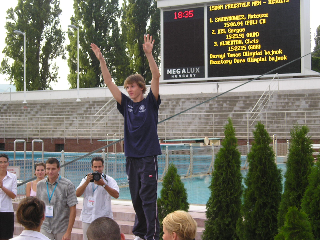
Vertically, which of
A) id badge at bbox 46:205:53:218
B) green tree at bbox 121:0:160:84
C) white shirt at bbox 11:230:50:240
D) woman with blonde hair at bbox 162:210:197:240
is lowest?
id badge at bbox 46:205:53:218

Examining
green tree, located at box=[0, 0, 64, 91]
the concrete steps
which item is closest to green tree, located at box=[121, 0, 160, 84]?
green tree, located at box=[0, 0, 64, 91]

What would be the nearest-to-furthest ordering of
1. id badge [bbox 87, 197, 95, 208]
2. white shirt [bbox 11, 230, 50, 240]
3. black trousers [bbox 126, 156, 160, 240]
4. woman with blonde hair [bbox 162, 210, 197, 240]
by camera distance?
woman with blonde hair [bbox 162, 210, 197, 240]
white shirt [bbox 11, 230, 50, 240]
black trousers [bbox 126, 156, 160, 240]
id badge [bbox 87, 197, 95, 208]

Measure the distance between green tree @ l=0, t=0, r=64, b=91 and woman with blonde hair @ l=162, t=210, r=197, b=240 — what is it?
33.7m

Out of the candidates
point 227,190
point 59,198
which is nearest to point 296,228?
point 227,190

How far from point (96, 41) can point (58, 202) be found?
32.5 metres

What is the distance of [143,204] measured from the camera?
3830mm

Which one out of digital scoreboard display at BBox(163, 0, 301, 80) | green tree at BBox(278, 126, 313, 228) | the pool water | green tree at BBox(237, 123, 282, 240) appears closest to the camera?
green tree at BBox(278, 126, 313, 228)

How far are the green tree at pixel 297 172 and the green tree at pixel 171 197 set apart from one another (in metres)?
1.51

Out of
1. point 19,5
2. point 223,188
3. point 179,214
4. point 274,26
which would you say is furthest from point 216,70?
point 19,5

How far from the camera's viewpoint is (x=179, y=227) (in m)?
2.75

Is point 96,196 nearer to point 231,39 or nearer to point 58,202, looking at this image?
point 58,202

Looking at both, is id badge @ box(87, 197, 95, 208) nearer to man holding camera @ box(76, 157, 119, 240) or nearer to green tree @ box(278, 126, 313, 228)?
man holding camera @ box(76, 157, 119, 240)

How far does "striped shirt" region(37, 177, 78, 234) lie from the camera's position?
4.51m

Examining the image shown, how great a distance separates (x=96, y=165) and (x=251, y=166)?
5.31ft
